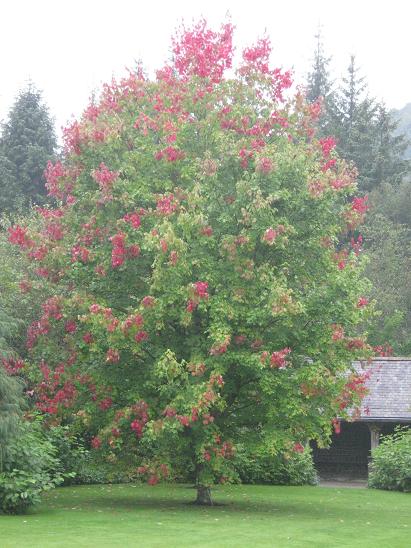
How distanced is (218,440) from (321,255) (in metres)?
4.49

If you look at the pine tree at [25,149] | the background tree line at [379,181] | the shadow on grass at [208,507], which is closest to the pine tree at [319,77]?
the background tree line at [379,181]

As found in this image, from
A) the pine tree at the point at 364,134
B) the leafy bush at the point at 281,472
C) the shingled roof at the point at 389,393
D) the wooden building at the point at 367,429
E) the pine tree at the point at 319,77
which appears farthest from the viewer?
the pine tree at the point at 319,77

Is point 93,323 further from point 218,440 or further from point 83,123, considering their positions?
point 83,123

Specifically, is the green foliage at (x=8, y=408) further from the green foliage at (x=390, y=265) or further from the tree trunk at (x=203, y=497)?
the green foliage at (x=390, y=265)

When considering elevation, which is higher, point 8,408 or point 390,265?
point 390,265

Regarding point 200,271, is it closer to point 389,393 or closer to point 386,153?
point 389,393

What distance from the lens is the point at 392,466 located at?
27.5 meters

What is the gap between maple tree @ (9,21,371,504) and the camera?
1694 centimetres

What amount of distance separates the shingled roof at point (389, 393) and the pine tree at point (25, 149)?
24.9 m

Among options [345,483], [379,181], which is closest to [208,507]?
[345,483]

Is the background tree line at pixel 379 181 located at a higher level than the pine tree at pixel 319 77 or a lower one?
lower

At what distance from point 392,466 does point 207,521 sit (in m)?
13.2

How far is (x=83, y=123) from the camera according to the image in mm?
19406

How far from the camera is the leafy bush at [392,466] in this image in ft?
88.9
